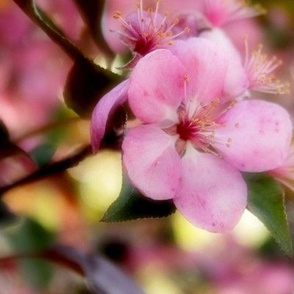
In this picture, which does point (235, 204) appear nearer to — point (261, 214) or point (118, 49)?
point (261, 214)

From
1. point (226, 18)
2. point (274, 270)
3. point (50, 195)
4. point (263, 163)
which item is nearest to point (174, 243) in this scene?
point (274, 270)

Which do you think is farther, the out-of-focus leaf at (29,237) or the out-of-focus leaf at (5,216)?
the out-of-focus leaf at (29,237)

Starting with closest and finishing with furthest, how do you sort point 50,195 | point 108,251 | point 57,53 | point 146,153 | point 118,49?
point 146,153, point 118,49, point 57,53, point 50,195, point 108,251

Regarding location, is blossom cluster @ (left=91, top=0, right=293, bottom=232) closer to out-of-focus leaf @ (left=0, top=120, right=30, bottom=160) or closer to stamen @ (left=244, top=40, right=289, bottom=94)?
stamen @ (left=244, top=40, right=289, bottom=94)

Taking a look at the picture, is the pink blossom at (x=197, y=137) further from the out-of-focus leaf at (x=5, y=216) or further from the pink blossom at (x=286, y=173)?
the out-of-focus leaf at (x=5, y=216)

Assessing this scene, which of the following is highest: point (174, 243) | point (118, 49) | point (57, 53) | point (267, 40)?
point (118, 49)

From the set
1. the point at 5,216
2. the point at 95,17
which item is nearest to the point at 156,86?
the point at 95,17

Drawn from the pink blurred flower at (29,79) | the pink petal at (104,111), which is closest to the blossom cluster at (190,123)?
the pink petal at (104,111)
